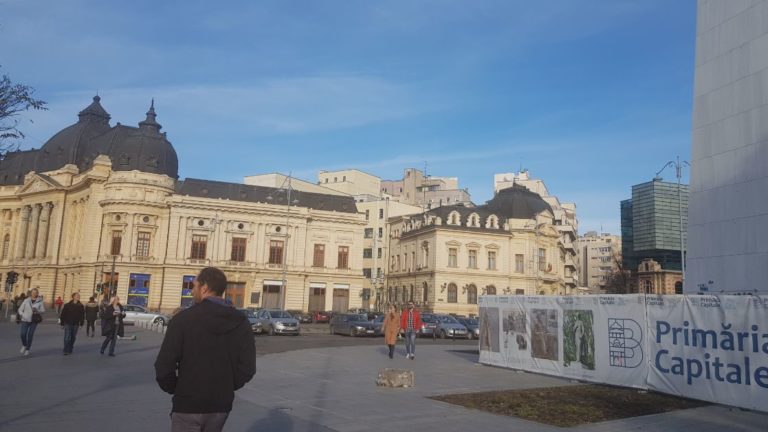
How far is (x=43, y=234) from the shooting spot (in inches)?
3029

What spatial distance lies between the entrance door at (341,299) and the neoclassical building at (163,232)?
13 centimetres

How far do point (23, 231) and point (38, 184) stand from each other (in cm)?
682

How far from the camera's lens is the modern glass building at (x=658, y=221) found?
93.4m

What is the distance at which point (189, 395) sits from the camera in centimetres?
437

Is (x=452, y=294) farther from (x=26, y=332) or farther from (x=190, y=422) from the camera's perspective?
(x=190, y=422)

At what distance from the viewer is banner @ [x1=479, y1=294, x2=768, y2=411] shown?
11.5 m

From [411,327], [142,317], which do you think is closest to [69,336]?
[411,327]

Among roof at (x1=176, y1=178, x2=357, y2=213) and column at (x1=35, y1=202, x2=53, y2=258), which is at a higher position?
roof at (x1=176, y1=178, x2=357, y2=213)

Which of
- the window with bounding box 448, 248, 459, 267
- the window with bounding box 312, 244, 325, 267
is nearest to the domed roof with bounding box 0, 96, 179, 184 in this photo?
the window with bounding box 312, 244, 325, 267

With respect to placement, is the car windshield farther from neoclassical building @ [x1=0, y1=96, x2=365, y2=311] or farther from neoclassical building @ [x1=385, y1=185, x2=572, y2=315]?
neoclassical building @ [x1=385, y1=185, x2=572, y2=315]

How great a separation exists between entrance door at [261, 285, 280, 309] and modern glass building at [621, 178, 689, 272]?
59.8 m

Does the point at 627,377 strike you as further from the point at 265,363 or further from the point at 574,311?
the point at 265,363

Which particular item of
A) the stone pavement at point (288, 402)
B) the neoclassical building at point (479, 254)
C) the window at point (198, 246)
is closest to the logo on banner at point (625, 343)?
the stone pavement at point (288, 402)

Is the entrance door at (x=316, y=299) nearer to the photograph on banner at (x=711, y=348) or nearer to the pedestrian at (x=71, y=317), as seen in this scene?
the pedestrian at (x=71, y=317)
